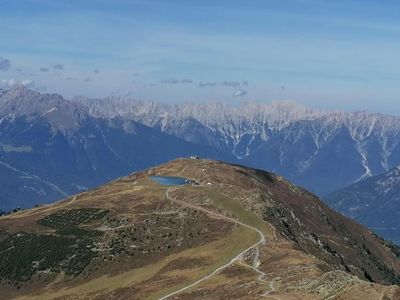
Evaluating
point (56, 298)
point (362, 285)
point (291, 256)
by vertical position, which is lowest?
point (56, 298)

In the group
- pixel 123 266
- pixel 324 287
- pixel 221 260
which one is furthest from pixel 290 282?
pixel 123 266

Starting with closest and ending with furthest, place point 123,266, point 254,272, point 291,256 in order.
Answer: point 254,272 < point 291,256 < point 123,266

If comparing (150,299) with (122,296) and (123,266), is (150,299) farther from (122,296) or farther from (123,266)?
(123,266)

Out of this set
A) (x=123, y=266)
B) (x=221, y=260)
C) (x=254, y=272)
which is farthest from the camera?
(x=123, y=266)

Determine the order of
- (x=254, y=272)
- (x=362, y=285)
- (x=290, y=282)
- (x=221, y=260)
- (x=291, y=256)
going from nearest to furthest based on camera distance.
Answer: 1. (x=362, y=285)
2. (x=290, y=282)
3. (x=254, y=272)
4. (x=291, y=256)
5. (x=221, y=260)

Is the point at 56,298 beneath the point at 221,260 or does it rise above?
beneath

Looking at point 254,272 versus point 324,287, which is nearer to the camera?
point 324,287

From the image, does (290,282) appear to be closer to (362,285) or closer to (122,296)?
(362,285)

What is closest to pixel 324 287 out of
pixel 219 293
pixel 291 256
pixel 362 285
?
pixel 362 285

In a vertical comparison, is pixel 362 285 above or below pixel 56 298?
above
